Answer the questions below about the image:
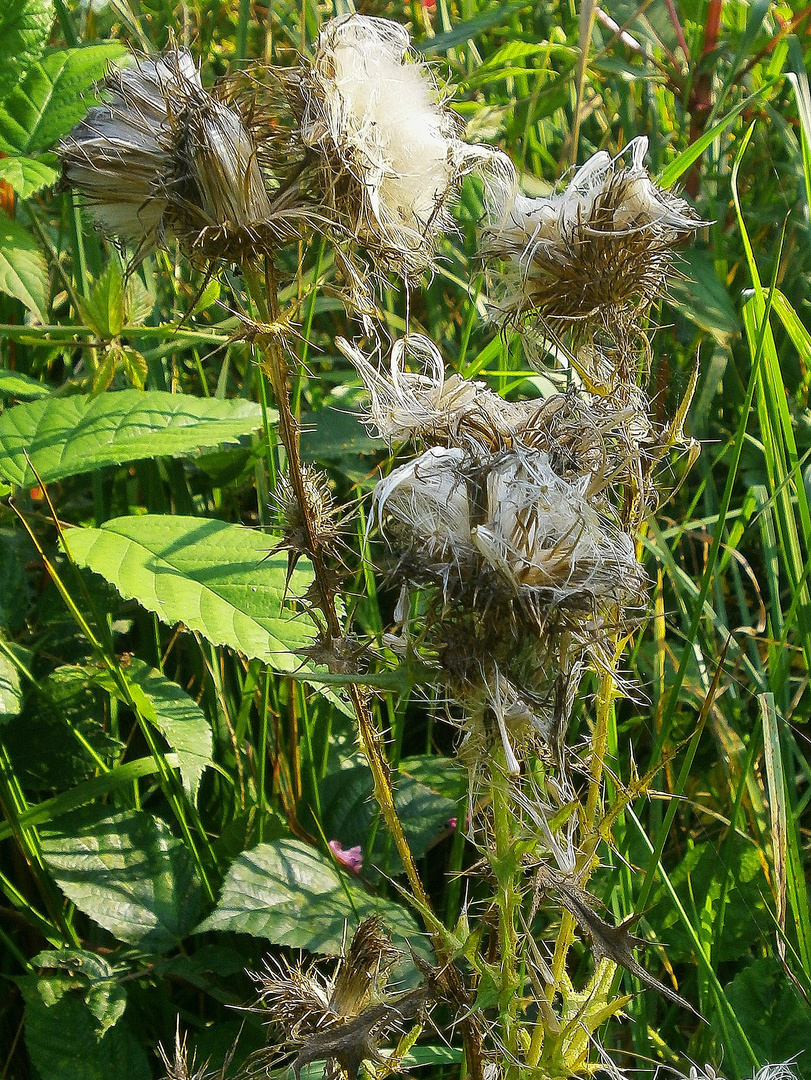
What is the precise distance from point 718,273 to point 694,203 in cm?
16

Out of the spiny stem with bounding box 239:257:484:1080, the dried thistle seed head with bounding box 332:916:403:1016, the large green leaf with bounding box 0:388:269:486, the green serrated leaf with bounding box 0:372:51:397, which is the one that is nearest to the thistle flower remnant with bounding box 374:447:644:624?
the spiny stem with bounding box 239:257:484:1080

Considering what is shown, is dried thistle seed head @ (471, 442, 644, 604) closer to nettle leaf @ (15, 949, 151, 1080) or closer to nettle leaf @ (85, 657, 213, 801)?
nettle leaf @ (85, 657, 213, 801)

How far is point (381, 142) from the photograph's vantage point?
2.98ft

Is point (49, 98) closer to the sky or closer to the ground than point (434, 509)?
closer to the sky

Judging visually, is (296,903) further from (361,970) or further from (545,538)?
(545,538)

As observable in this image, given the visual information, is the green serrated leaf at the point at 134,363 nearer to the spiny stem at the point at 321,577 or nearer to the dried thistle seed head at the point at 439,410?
the spiny stem at the point at 321,577

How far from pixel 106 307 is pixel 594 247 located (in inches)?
26.2

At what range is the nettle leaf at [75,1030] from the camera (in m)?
1.26

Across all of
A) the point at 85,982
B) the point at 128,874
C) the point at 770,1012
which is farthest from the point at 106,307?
the point at 770,1012

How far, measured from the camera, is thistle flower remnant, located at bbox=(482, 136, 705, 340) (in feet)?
3.05

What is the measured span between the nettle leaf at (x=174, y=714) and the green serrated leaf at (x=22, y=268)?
52 cm

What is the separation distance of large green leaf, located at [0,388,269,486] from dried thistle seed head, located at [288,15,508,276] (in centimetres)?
46

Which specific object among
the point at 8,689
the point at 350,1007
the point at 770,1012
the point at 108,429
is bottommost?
the point at 770,1012

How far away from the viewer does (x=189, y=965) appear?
1350 millimetres
